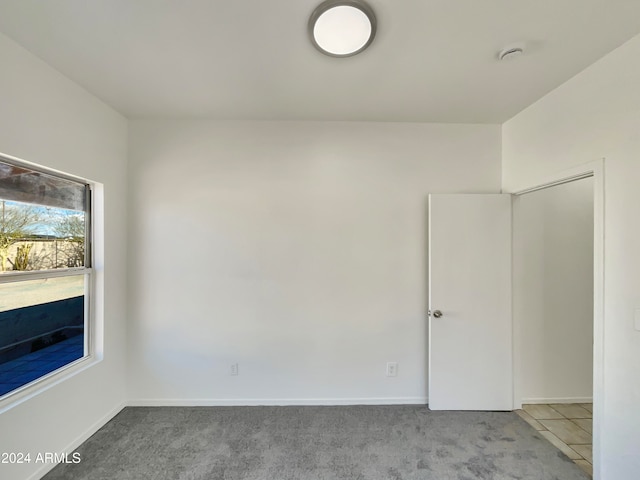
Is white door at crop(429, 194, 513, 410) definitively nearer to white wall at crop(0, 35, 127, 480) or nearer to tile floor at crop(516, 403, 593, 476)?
tile floor at crop(516, 403, 593, 476)

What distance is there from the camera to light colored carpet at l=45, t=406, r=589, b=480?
73.3 inches

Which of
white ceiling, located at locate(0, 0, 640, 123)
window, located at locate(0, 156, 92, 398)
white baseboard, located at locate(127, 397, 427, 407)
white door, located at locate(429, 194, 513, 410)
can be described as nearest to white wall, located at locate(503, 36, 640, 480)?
white ceiling, located at locate(0, 0, 640, 123)

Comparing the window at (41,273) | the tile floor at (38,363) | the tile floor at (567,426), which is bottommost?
the tile floor at (567,426)

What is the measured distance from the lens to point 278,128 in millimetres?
2691

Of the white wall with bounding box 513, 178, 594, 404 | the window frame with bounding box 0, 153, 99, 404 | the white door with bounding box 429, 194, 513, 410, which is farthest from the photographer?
the white wall with bounding box 513, 178, 594, 404

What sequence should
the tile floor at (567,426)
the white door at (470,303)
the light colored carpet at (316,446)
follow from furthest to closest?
the white door at (470,303) < the tile floor at (567,426) < the light colored carpet at (316,446)

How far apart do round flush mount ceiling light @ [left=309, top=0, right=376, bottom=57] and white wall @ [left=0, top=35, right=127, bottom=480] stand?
5.85 ft

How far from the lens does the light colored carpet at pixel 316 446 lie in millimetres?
1862

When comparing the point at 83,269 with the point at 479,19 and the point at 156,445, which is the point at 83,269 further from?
the point at 479,19

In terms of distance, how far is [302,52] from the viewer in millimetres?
1722

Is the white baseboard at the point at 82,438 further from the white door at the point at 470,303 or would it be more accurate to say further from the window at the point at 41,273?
the white door at the point at 470,303

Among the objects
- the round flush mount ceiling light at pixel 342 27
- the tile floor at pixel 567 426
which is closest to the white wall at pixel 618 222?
the tile floor at pixel 567 426

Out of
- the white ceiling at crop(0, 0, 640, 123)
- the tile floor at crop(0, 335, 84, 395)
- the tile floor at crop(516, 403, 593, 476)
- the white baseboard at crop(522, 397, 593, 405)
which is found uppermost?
the white ceiling at crop(0, 0, 640, 123)

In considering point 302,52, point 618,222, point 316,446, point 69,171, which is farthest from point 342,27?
point 316,446
